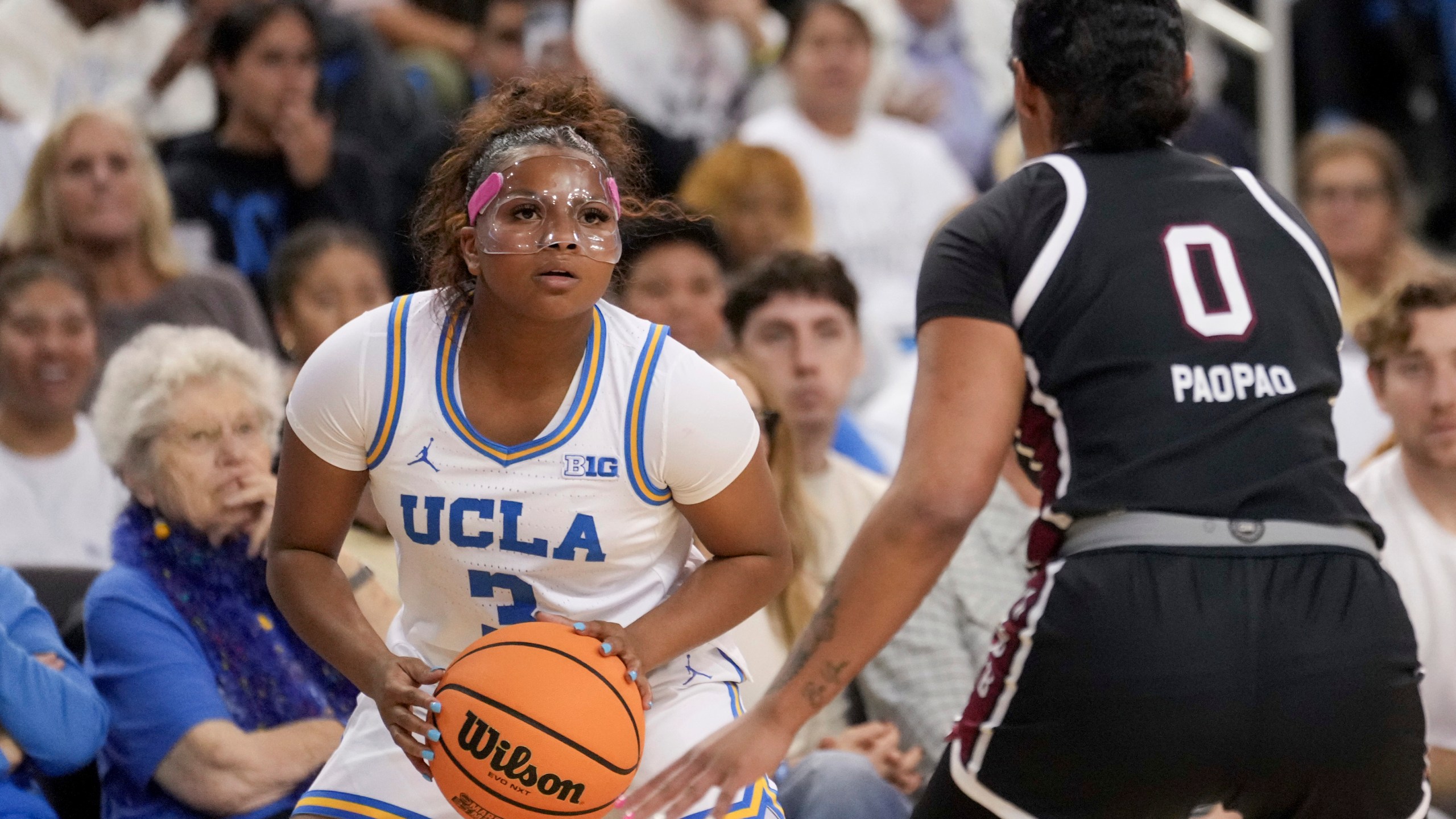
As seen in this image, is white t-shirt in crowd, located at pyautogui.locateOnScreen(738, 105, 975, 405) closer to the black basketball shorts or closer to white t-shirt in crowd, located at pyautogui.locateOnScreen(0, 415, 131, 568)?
white t-shirt in crowd, located at pyautogui.locateOnScreen(0, 415, 131, 568)

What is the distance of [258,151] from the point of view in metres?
6.45

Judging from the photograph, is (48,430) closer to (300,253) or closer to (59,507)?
(59,507)

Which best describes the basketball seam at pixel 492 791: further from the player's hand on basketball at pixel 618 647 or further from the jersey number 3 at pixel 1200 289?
the jersey number 3 at pixel 1200 289

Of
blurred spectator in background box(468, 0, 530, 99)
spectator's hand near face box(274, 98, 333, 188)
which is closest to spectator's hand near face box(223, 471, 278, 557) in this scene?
spectator's hand near face box(274, 98, 333, 188)

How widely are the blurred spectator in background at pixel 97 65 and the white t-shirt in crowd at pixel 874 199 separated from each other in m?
2.48

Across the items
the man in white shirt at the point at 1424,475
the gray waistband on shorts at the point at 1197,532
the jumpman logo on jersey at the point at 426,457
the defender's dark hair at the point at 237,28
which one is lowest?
the man in white shirt at the point at 1424,475

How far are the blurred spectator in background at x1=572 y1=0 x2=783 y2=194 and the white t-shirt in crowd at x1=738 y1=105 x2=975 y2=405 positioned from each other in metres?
0.30

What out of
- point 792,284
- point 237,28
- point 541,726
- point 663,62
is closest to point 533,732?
point 541,726

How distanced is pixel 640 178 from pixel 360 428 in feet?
2.41

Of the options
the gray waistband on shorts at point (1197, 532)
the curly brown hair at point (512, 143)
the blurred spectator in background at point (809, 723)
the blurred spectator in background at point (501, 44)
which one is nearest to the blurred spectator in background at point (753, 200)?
the blurred spectator in background at point (501, 44)

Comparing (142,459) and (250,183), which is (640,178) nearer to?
(142,459)

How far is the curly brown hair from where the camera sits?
2938mm

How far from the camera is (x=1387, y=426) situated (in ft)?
18.4

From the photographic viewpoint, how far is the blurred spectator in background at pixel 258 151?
6.35 metres
